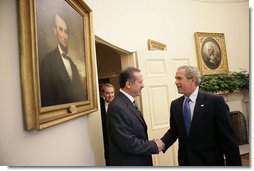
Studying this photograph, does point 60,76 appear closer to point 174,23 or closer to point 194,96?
point 194,96

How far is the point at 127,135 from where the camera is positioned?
1.59 m

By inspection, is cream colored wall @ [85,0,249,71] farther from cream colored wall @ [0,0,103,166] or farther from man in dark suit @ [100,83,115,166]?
cream colored wall @ [0,0,103,166]

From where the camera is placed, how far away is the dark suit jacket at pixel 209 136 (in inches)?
63.5

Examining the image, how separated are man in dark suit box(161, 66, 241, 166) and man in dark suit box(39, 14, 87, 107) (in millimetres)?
741

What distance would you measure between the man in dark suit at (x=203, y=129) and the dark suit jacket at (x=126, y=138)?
0.24 m

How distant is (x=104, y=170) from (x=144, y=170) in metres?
0.25

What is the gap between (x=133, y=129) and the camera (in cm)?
168

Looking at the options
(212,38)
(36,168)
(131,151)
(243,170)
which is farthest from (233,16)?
(36,168)

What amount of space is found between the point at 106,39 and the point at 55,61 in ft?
3.11

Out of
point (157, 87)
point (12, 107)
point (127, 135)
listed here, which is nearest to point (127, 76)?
point (127, 135)

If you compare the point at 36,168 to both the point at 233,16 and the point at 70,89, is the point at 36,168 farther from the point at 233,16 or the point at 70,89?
the point at 233,16

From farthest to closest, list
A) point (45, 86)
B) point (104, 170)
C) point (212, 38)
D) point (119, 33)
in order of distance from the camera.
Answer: point (119, 33)
point (212, 38)
point (104, 170)
point (45, 86)

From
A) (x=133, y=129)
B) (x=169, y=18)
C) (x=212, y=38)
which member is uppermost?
(x=169, y=18)

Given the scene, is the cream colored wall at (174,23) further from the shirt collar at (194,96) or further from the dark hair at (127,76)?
the dark hair at (127,76)
